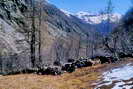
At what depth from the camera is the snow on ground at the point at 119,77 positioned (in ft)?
66.7

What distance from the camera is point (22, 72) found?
3142 cm

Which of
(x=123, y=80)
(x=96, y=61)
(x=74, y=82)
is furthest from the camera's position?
(x=96, y=61)

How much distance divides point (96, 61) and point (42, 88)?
1270 cm

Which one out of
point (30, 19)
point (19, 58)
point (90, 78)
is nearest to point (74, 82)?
point (90, 78)

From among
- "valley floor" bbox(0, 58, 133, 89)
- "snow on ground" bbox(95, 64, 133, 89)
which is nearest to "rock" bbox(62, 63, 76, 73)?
"valley floor" bbox(0, 58, 133, 89)

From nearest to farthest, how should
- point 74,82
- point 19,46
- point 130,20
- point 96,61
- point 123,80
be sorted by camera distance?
point 123,80, point 74,82, point 96,61, point 130,20, point 19,46

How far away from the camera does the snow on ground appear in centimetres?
2033

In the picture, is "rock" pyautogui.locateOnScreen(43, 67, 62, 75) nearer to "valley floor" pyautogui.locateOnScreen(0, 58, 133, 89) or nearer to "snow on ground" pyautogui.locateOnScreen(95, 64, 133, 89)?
"valley floor" pyautogui.locateOnScreen(0, 58, 133, 89)

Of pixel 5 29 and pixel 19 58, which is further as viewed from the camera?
pixel 5 29

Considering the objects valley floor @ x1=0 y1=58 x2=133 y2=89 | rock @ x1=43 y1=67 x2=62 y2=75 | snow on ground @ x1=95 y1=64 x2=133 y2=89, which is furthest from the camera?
rock @ x1=43 y1=67 x2=62 y2=75

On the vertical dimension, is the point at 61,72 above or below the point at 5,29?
below

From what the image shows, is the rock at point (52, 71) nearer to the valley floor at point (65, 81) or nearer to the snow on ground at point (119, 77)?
the valley floor at point (65, 81)

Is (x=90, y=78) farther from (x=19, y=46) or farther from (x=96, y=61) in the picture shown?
(x=19, y=46)

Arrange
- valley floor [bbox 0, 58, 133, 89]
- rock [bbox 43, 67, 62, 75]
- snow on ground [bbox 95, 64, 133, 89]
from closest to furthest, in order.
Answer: snow on ground [bbox 95, 64, 133, 89], valley floor [bbox 0, 58, 133, 89], rock [bbox 43, 67, 62, 75]
